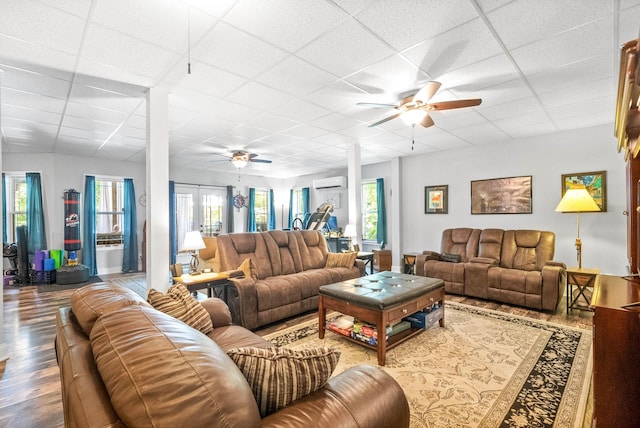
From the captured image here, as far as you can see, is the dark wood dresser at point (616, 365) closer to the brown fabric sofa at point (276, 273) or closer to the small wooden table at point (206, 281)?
the brown fabric sofa at point (276, 273)

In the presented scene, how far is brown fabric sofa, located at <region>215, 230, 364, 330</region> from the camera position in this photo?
3203mm

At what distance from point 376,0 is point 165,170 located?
2.57 meters

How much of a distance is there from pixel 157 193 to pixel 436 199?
5114 millimetres

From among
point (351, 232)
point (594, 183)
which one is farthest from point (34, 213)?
point (594, 183)

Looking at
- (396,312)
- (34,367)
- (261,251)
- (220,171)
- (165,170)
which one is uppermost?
(220,171)

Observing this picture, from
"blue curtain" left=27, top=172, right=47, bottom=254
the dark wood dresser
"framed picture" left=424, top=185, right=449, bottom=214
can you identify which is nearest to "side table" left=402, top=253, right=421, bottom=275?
"framed picture" left=424, top=185, right=449, bottom=214

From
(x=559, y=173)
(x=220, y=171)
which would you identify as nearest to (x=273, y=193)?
(x=220, y=171)

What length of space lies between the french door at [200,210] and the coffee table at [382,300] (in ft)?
19.7

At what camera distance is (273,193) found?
9.56 metres

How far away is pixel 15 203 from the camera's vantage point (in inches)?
242

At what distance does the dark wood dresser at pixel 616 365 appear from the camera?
148 centimetres

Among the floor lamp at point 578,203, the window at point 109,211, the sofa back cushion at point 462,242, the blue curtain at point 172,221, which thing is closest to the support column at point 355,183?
the sofa back cushion at point 462,242

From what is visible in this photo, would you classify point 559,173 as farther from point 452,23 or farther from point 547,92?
point 452,23

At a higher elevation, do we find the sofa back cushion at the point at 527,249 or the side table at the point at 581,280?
the sofa back cushion at the point at 527,249
